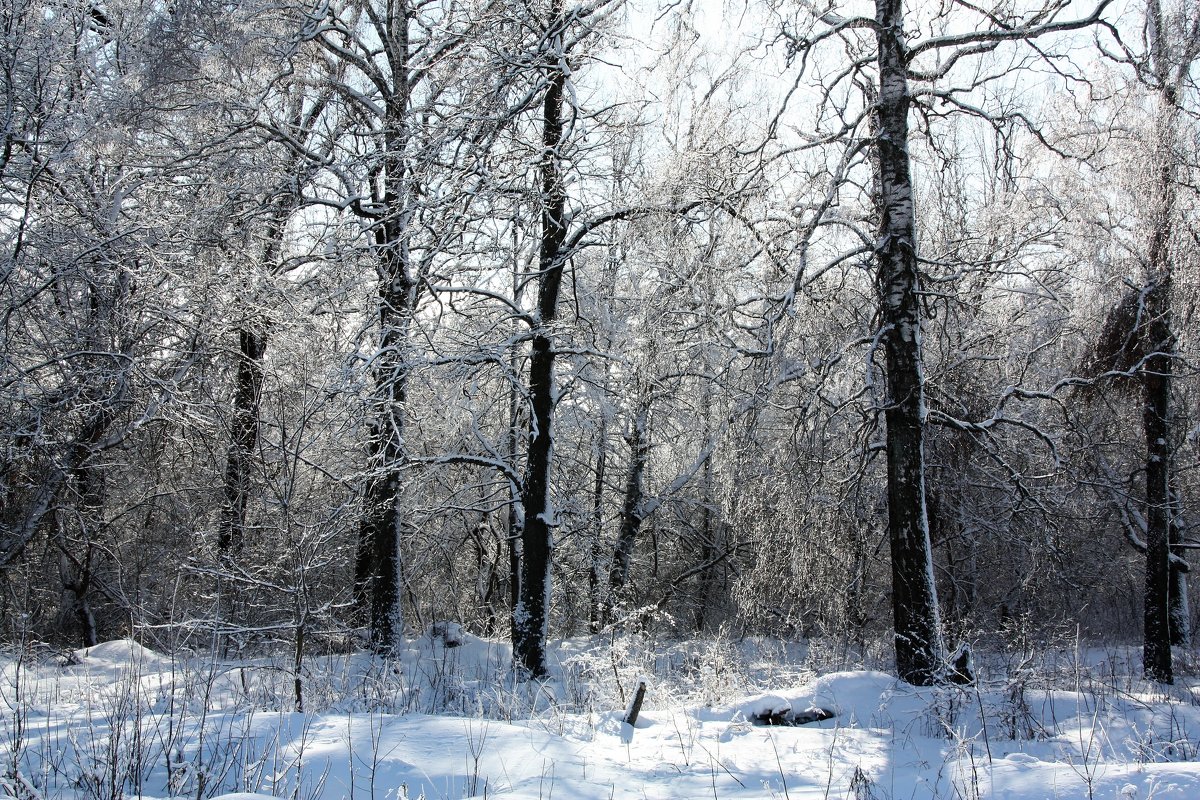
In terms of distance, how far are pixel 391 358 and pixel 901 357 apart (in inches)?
236

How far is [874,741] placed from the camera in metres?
5.19

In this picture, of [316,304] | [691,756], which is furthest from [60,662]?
[691,756]

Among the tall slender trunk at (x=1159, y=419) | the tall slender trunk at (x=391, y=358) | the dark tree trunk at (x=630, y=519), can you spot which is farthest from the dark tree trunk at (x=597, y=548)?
the tall slender trunk at (x=1159, y=419)

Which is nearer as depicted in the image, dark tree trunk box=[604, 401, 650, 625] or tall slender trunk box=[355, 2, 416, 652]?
tall slender trunk box=[355, 2, 416, 652]

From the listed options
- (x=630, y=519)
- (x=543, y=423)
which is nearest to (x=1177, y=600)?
(x=630, y=519)

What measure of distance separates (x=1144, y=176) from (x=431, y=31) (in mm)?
10420

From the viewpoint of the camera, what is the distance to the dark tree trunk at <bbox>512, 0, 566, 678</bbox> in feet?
30.4

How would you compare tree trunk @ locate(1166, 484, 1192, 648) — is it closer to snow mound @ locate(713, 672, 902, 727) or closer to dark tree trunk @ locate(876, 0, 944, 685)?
dark tree trunk @ locate(876, 0, 944, 685)

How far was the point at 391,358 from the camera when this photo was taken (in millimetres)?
9375

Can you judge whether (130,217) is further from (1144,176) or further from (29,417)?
(1144,176)

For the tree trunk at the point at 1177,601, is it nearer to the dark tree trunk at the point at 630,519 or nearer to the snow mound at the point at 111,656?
the dark tree trunk at the point at 630,519

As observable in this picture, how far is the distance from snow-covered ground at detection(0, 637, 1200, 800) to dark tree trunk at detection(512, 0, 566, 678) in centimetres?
182

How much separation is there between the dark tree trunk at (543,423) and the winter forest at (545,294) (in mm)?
50

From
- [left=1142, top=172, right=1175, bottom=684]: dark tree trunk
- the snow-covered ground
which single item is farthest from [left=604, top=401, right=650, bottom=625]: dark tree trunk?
[left=1142, top=172, right=1175, bottom=684]: dark tree trunk
